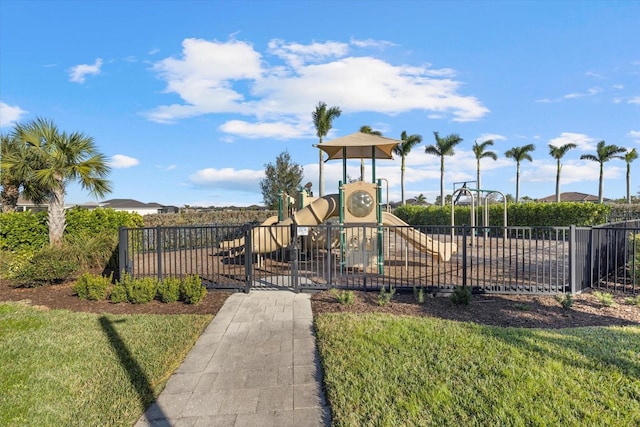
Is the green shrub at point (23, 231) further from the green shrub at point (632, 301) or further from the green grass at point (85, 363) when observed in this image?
the green shrub at point (632, 301)

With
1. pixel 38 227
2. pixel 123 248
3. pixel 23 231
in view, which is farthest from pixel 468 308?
pixel 23 231

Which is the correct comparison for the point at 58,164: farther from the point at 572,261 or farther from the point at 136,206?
the point at 136,206

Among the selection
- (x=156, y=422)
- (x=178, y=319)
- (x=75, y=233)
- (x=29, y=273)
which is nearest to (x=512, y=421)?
(x=156, y=422)

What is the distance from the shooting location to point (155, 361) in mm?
4215

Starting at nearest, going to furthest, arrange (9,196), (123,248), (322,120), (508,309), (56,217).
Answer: (508,309) → (123,248) → (56,217) → (9,196) → (322,120)

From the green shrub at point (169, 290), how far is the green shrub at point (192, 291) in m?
0.09

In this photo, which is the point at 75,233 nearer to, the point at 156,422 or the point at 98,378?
the point at 98,378

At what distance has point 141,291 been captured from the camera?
22.2 feet

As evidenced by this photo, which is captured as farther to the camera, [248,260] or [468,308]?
[248,260]

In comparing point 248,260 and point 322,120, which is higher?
point 322,120

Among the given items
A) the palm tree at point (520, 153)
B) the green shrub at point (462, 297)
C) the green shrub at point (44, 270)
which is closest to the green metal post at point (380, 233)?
the green shrub at point (462, 297)

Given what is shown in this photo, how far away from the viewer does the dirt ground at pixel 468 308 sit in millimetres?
5617

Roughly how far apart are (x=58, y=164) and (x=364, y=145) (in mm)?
9307

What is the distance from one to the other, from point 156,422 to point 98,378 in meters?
1.19
